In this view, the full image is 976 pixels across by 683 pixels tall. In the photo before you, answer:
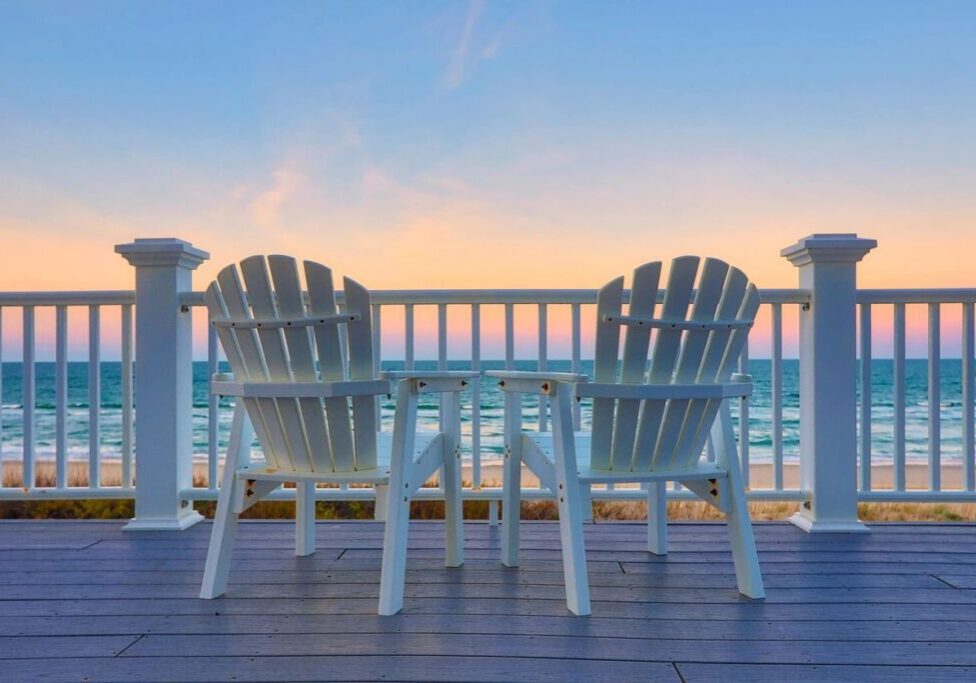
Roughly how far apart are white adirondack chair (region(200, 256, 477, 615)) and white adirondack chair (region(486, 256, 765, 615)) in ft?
1.49

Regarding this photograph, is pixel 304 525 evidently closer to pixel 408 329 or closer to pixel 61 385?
pixel 408 329

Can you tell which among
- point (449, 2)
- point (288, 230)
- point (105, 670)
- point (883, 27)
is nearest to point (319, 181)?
point (288, 230)

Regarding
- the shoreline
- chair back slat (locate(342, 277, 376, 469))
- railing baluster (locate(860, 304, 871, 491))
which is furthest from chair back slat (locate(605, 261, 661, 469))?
the shoreline

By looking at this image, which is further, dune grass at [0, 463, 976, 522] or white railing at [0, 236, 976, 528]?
dune grass at [0, 463, 976, 522]

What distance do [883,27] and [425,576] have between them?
907cm

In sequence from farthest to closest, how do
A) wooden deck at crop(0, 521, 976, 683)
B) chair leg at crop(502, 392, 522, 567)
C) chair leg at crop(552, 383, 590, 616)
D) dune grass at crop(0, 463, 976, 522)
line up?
1. dune grass at crop(0, 463, 976, 522)
2. chair leg at crop(502, 392, 522, 567)
3. chair leg at crop(552, 383, 590, 616)
4. wooden deck at crop(0, 521, 976, 683)

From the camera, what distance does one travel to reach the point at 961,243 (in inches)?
407

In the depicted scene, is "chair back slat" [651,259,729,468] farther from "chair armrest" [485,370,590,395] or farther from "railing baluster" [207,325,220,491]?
"railing baluster" [207,325,220,491]

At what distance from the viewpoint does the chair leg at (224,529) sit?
1.99m

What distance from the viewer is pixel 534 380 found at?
2.04 metres

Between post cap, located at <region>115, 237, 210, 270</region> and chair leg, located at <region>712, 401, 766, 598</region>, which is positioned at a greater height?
post cap, located at <region>115, 237, 210, 270</region>

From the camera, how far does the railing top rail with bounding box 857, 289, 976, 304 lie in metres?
2.89

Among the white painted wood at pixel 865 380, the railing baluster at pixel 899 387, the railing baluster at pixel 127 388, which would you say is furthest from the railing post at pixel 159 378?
the railing baluster at pixel 899 387

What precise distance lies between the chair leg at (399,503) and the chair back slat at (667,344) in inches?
27.2
